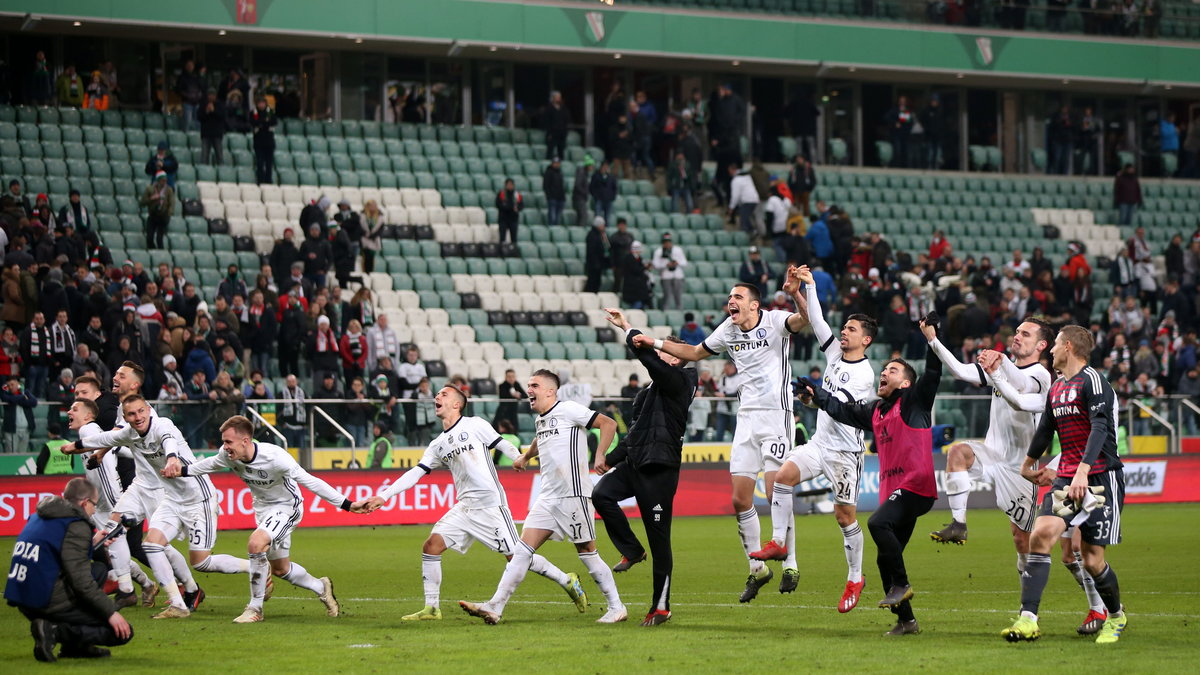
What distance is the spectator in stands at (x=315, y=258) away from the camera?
30.4 meters

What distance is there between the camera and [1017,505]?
14.2 m

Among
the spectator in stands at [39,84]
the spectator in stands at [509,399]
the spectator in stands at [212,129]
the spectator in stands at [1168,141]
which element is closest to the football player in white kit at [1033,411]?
the spectator in stands at [509,399]

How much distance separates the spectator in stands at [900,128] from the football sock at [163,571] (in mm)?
32440

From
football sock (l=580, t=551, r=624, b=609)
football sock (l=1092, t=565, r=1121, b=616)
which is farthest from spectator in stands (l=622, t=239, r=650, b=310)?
football sock (l=1092, t=565, r=1121, b=616)

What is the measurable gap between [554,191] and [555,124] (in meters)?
2.32

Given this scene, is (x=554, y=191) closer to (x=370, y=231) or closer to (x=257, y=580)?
(x=370, y=231)

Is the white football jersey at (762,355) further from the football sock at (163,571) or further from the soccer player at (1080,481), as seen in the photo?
the football sock at (163,571)

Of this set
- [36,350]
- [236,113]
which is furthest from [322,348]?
[236,113]

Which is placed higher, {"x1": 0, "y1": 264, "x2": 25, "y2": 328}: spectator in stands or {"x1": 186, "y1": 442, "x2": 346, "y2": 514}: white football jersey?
{"x1": 0, "y1": 264, "x2": 25, "y2": 328}: spectator in stands

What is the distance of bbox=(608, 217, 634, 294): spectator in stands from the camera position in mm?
34594

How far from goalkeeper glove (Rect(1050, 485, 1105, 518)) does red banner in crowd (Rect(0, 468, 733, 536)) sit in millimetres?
13945

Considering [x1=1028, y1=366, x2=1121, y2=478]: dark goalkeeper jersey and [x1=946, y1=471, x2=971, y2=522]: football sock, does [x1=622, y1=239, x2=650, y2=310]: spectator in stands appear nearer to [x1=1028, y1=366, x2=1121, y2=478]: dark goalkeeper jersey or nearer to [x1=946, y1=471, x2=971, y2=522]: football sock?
[x1=946, y1=471, x2=971, y2=522]: football sock

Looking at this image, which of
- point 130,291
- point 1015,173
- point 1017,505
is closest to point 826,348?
point 1017,505

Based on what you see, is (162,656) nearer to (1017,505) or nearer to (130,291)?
(1017,505)
